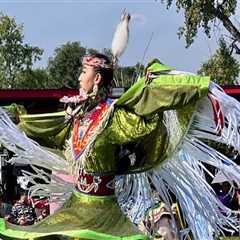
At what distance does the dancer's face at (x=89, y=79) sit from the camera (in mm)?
4137

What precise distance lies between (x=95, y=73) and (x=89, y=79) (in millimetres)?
45

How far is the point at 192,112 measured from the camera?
3.97 meters

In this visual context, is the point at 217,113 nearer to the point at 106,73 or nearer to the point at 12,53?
the point at 106,73

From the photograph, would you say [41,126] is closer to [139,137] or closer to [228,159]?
[139,137]

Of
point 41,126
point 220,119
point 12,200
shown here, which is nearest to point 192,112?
point 220,119

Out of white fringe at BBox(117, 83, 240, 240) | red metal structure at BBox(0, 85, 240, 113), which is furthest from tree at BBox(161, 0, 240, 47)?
white fringe at BBox(117, 83, 240, 240)

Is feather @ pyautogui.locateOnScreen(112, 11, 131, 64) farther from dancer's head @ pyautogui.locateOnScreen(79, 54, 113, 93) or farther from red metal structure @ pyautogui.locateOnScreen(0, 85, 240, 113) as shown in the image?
red metal structure @ pyautogui.locateOnScreen(0, 85, 240, 113)

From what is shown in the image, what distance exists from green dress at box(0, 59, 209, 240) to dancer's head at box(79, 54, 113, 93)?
22 centimetres

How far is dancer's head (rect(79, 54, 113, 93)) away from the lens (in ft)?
13.6

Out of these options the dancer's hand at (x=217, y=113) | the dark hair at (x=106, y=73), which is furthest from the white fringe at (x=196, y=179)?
the dark hair at (x=106, y=73)

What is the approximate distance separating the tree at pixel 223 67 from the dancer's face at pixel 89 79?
1635 centimetres

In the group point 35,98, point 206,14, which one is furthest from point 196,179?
point 206,14

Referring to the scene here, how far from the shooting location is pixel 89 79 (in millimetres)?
4148

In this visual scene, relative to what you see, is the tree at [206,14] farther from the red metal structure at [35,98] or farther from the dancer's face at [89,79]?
the dancer's face at [89,79]
